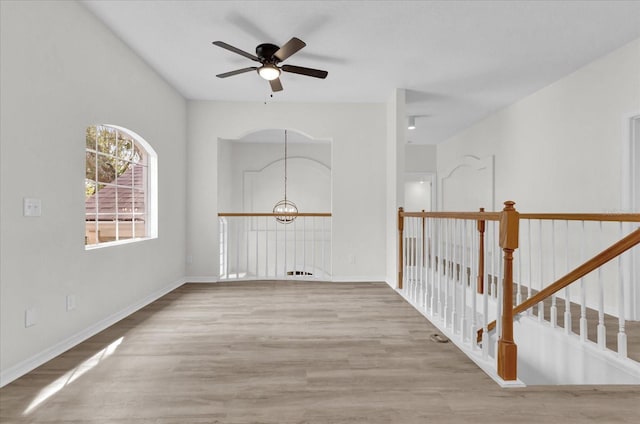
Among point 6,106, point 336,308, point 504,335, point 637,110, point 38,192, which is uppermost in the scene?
point 637,110

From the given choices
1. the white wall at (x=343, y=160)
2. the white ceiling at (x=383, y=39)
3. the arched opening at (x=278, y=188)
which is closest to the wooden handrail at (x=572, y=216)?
the white ceiling at (x=383, y=39)

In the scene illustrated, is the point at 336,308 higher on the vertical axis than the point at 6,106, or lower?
lower

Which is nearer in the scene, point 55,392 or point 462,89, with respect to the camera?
point 55,392

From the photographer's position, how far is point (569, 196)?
12.8ft

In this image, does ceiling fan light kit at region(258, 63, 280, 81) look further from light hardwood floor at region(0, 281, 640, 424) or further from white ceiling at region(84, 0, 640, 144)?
light hardwood floor at region(0, 281, 640, 424)

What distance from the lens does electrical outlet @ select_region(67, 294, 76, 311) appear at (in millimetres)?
2541

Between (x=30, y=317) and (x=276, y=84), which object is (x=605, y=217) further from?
(x=30, y=317)

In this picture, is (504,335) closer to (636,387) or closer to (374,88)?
(636,387)

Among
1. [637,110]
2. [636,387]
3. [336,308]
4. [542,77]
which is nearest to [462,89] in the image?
[542,77]

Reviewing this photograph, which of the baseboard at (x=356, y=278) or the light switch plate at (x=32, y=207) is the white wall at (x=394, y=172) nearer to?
the baseboard at (x=356, y=278)

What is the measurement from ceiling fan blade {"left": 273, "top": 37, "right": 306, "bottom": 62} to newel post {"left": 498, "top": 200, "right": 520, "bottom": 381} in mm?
1890

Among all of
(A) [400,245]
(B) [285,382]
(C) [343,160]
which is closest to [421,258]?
(A) [400,245]

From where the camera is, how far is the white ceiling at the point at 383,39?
8.89ft

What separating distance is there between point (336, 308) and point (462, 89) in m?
3.22
